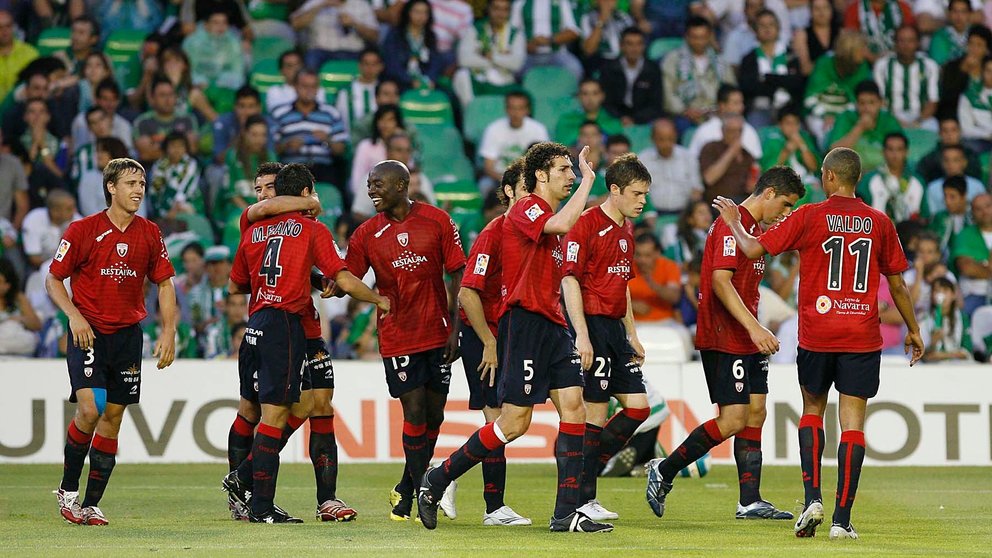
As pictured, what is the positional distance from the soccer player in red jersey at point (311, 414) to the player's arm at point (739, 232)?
8.84 feet

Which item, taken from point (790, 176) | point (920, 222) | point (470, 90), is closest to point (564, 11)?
point (470, 90)

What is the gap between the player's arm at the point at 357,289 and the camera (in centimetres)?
943

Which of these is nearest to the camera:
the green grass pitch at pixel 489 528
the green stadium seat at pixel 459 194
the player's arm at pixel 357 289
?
the green grass pitch at pixel 489 528

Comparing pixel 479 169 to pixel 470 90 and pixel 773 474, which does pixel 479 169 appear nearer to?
pixel 470 90

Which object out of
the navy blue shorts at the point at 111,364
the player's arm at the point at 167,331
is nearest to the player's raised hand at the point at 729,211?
the player's arm at the point at 167,331

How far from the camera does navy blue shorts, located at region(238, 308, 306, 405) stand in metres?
9.45

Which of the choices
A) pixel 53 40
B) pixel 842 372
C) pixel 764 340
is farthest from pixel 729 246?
pixel 53 40

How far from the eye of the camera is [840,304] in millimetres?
8711

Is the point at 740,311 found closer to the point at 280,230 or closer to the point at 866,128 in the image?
the point at 280,230

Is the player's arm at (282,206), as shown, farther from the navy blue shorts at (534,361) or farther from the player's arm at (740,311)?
the player's arm at (740,311)

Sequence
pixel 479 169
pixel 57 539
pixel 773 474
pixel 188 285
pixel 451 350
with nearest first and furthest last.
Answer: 1. pixel 57 539
2. pixel 451 350
3. pixel 773 474
4. pixel 188 285
5. pixel 479 169

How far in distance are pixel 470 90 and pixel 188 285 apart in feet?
16.4

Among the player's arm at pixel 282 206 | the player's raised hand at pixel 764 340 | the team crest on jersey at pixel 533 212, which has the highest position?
the player's arm at pixel 282 206

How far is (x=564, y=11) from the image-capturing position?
20.2 m
